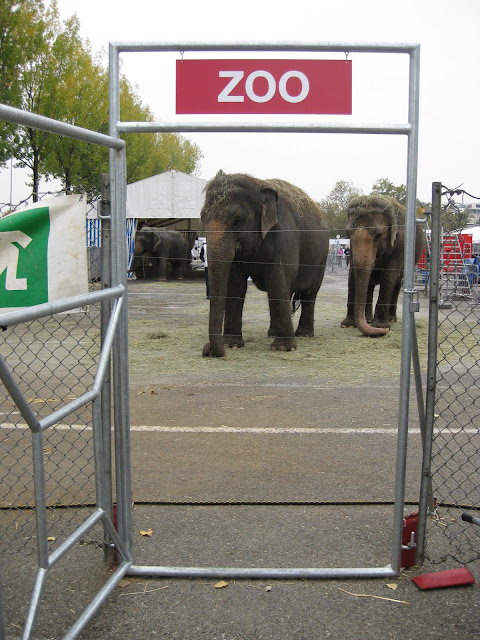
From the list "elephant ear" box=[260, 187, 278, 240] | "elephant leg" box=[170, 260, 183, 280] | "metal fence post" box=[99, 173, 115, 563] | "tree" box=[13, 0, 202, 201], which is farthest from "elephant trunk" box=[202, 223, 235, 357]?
"elephant leg" box=[170, 260, 183, 280]

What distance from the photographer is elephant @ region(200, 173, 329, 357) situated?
8.69 meters

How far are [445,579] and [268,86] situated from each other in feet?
8.19

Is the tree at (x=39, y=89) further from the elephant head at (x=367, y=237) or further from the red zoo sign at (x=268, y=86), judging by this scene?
the red zoo sign at (x=268, y=86)

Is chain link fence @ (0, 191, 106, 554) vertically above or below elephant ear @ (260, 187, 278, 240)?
below

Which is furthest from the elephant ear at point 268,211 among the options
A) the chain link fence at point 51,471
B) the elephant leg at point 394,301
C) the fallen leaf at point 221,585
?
the fallen leaf at point 221,585

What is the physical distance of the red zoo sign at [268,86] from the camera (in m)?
3.20

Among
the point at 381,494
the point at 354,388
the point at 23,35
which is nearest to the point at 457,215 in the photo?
the point at 381,494

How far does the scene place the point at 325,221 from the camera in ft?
38.6

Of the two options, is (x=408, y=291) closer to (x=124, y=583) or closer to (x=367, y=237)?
(x=124, y=583)

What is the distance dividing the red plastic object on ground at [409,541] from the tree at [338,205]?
295 inches

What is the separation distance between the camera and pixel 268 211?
29.8ft

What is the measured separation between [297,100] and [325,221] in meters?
8.68

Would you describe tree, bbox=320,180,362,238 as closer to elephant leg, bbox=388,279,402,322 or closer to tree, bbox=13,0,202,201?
elephant leg, bbox=388,279,402,322

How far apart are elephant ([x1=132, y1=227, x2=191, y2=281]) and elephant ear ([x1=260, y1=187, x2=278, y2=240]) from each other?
42.9ft
